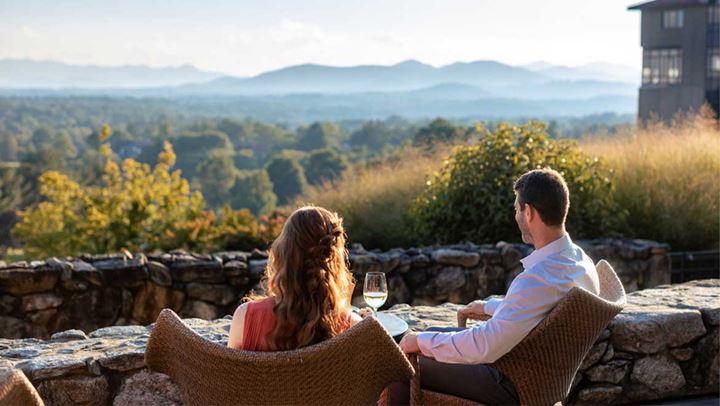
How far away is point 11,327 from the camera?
6352 mm

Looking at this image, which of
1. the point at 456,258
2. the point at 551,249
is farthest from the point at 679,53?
the point at 551,249

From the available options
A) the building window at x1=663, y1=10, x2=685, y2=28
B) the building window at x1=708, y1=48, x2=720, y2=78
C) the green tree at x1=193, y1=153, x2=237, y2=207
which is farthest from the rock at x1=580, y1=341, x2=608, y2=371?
the green tree at x1=193, y1=153, x2=237, y2=207

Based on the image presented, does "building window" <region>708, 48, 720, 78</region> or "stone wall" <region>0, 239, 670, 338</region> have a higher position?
"building window" <region>708, 48, 720, 78</region>

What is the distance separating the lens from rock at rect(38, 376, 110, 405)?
356 centimetres

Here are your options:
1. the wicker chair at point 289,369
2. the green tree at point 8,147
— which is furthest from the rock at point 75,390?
the green tree at point 8,147

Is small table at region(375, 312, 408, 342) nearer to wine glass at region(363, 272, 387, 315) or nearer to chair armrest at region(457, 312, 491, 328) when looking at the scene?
wine glass at region(363, 272, 387, 315)

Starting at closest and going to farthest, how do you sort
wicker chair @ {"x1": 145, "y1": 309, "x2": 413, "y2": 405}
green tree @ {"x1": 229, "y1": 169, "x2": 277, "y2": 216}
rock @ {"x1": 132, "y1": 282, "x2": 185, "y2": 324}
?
wicker chair @ {"x1": 145, "y1": 309, "x2": 413, "y2": 405}, rock @ {"x1": 132, "y1": 282, "x2": 185, "y2": 324}, green tree @ {"x1": 229, "y1": 169, "x2": 277, "y2": 216}

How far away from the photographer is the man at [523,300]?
3.11 m

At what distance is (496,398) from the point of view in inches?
129

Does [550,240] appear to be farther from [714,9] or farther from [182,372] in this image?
[714,9]

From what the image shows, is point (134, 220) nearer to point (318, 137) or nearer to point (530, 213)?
point (530, 213)

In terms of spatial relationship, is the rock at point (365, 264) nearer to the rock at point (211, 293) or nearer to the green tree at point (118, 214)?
the rock at point (211, 293)

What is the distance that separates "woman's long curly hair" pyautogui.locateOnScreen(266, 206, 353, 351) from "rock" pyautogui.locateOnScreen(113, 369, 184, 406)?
1.03 metres

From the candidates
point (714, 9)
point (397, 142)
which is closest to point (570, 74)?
point (397, 142)
